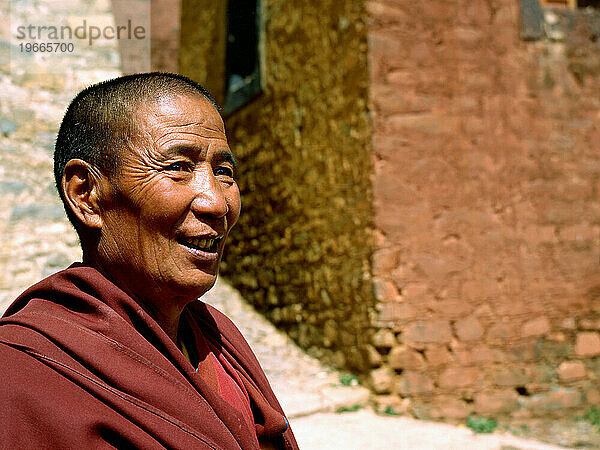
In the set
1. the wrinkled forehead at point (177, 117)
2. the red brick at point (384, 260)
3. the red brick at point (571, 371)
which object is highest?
the wrinkled forehead at point (177, 117)

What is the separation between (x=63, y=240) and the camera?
408 centimetres

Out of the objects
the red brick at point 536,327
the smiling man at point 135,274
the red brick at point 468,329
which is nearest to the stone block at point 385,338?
the red brick at point 468,329

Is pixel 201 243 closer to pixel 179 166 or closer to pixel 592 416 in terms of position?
pixel 179 166

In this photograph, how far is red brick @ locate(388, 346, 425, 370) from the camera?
12.9ft

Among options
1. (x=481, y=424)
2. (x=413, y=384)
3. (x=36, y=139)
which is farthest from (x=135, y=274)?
(x=36, y=139)

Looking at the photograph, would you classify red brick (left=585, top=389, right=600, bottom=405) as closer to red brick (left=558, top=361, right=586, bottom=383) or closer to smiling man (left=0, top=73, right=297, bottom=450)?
red brick (left=558, top=361, right=586, bottom=383)

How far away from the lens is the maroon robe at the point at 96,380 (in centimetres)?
102

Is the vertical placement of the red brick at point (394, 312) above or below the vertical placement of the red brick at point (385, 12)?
below

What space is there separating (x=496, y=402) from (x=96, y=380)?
3571mm

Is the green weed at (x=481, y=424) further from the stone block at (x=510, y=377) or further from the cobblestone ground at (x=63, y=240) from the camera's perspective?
the cobblestone ground at (x=63, y=240)

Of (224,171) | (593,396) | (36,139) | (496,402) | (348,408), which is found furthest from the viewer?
(36,139)

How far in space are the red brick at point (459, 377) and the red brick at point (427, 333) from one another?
21cm

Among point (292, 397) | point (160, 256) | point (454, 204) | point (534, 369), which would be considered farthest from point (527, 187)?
point (160, 256)

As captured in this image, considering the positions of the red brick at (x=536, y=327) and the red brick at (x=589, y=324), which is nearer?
the red brick at (x=536, y=327)
